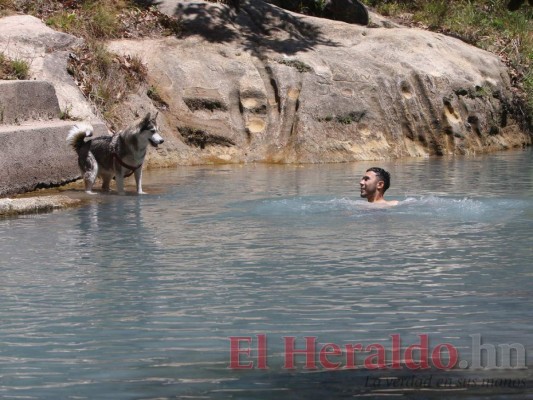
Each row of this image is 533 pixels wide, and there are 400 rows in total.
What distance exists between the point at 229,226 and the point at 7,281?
10.2 feet

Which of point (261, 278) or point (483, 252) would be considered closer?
point (261, 278)

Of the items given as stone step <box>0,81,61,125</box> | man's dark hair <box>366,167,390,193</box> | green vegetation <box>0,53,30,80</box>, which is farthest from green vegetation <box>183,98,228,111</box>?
man's dark hair <box>366,167,390,193</box>

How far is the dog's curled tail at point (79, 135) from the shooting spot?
44.6 ft

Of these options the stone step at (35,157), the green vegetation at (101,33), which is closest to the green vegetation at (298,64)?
the green vegetation at (101,33)

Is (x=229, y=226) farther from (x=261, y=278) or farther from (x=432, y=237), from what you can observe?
(x=261, y=278)

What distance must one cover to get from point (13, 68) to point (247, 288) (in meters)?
9.69

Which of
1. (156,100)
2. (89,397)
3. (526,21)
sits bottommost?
(89,397)

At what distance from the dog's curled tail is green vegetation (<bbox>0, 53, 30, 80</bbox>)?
2.56m

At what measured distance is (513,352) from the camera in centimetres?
551

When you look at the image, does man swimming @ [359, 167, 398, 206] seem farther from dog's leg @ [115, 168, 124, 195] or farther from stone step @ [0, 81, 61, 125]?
stone step @ [0, 81, 61, 125]

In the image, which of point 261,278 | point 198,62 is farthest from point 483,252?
point 198,62

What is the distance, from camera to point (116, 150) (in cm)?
1352

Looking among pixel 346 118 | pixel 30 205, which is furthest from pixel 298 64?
pixel 30 205

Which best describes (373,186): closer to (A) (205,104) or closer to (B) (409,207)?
(B) (409,207)
